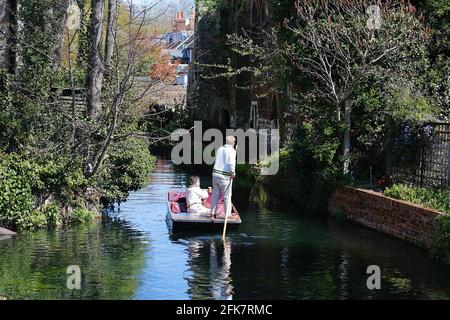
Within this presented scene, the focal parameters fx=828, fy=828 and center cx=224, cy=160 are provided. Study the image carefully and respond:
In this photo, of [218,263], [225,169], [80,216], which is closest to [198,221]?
[225,169]

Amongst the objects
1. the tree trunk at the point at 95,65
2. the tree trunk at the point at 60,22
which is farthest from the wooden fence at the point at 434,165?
the tree trunk at the point at 60,22

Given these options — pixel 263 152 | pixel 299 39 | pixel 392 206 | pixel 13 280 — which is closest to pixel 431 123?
pixel 392 206

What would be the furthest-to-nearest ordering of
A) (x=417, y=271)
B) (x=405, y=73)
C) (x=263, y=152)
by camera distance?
1. (x=263, y=152)
2. (x=405, y=73)
3. (x=417, y=271)

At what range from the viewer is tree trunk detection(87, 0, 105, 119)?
20831 mm

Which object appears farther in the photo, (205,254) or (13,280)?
(205,254)

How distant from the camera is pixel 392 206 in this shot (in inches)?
714

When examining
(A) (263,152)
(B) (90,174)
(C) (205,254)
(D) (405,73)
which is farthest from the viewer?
(A) (263,152)

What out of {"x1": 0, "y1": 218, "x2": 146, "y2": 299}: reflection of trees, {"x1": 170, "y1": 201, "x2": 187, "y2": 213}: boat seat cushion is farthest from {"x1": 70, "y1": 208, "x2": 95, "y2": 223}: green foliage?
{"x1": 170, "y1": 201, "x2": 187, "y2": 213}: boat seat cushion

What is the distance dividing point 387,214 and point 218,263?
5086mm

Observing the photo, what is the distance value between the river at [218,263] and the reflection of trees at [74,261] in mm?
17

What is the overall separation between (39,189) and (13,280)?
5.49 meters

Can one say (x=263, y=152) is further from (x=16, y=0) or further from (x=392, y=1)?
(x=16, y=0)

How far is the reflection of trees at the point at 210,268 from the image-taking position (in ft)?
41.5

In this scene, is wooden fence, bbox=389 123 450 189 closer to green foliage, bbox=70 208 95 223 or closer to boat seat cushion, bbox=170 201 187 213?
boat seat cushion, bbox=170 201 187 213
